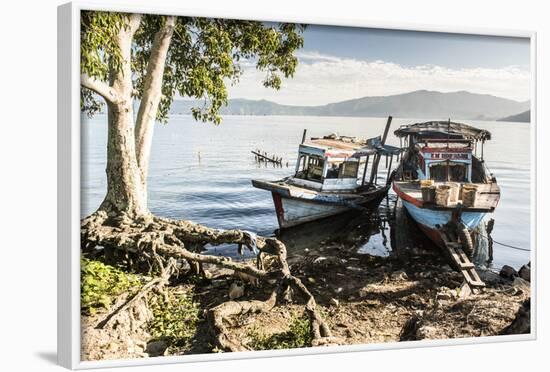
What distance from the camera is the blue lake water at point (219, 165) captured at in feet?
21.0

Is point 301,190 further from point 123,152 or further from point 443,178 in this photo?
point 123,152

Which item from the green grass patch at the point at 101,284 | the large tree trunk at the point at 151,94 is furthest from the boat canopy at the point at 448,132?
the green grass patch at the point at 101,284

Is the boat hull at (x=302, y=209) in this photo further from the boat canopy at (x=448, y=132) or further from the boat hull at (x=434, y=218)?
the boat canopy at (x=448, y=132)

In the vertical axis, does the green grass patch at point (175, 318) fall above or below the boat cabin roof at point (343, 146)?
below

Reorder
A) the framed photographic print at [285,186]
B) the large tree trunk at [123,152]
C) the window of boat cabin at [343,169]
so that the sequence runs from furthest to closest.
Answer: the window of boat cabin at [343,169] → the large tree trunk at [123,152] → the framed photographic print at [285,186]

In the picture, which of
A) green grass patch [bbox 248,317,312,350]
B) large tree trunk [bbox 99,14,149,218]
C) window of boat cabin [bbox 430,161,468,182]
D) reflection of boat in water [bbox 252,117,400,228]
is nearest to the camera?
large tree trunk [bbox 99,14,149,218]

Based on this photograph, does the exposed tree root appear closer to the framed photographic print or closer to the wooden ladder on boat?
the framed photographic print

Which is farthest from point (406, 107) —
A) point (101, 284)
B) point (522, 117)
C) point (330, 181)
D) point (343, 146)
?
point (101, 284)

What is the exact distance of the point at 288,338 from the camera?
22.5ft

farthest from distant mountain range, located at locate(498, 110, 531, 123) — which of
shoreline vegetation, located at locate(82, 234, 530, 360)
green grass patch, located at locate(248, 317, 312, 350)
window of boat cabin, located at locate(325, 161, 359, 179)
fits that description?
green grass patch, located at locate(248, 317, 312, 350)

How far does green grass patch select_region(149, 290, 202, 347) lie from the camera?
656 cm

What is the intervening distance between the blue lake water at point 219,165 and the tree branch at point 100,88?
17 cm

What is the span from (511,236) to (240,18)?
2954 mm

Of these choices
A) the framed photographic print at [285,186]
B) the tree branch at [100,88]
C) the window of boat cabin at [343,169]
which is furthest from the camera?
the window of boat cabin at [343,169]
